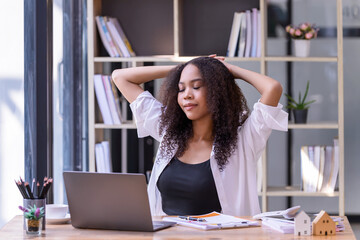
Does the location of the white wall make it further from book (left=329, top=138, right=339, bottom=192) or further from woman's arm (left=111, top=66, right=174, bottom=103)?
book (left=329, top=138, right=339, bottom=192)

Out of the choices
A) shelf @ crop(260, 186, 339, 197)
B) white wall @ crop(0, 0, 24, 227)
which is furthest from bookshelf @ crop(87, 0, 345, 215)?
white wall @ crop(0, 0, 24, 227)

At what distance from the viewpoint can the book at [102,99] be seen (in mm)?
3775

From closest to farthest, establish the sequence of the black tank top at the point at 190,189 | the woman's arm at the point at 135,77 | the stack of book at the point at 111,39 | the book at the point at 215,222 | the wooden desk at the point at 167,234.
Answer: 1. the wooden desk at the point at 167,234
2. the book at the point at 215,222
3. the black tank top at the point at 190,189
4. the woman's arm at the point at 135,77
5. the stack of book at the point at 111,39

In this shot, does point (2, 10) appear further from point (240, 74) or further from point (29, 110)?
point (240, 74)

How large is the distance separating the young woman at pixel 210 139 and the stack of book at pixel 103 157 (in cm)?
124

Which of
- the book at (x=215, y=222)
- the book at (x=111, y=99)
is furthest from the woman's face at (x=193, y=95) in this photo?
the book at (x=111, y=99)

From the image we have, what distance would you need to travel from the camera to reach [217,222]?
79.4 inches

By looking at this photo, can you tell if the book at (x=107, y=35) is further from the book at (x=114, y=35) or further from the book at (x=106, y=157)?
the book at (x=106, y=157)

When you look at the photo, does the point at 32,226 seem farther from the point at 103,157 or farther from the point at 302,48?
the point at 302,48

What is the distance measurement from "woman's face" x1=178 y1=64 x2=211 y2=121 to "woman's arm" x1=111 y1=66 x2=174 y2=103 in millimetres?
269

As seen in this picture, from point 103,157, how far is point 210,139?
1439mm

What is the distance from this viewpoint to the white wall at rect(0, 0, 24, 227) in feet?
8.19

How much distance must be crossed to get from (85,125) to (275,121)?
1915 mm

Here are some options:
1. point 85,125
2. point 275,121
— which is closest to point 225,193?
point 275,121
